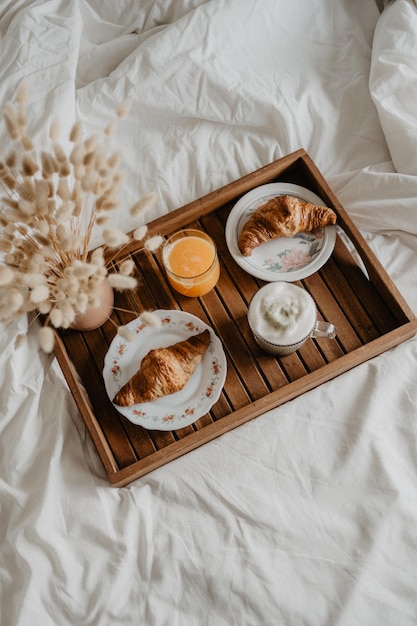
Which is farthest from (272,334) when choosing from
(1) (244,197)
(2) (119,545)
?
Answer: (2) (119,545)

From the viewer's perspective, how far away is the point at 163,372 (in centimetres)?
121

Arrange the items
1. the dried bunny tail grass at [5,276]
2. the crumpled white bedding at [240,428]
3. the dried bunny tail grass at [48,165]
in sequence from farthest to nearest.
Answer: the crumpled white bedding at [240,428]
the dried bunny tail grass at [48,165]
the dried bunny tail grass at [5,276]

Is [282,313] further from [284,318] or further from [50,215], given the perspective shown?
[50,215]

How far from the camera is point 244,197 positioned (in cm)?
139

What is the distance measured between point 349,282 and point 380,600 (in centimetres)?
62

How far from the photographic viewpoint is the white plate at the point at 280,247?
1330 millimetres

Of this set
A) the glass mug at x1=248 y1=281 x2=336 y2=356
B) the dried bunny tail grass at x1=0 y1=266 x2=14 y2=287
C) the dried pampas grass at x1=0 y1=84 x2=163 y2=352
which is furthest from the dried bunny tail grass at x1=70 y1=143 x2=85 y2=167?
the glass mug at x1=248 y1=281 x2=336 y2=356

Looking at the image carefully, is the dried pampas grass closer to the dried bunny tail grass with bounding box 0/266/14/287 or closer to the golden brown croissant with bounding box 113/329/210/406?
the dried bunny tail grass with bounding box 0/266/14/287

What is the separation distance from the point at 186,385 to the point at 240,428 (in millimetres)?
141

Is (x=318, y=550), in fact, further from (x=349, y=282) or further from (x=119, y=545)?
(x=349, y=282)

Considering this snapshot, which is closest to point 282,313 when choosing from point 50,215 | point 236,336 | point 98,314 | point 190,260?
point 236,336

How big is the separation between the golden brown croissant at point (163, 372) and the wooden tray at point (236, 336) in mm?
58

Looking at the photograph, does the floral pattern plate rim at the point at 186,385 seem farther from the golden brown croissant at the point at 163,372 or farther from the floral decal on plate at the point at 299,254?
the floral decal on plate at the point at 299,254

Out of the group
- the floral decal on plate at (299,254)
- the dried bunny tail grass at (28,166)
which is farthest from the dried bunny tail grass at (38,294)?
the floral decal on plate at (299,254)
